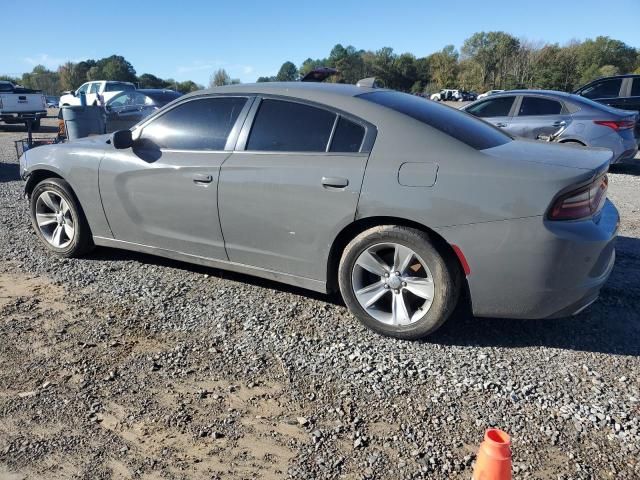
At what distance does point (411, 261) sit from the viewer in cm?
333

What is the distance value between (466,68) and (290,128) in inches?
3425

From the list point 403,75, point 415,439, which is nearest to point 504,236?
point 415,439

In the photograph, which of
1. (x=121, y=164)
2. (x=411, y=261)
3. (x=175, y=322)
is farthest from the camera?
(x=121, y=164)

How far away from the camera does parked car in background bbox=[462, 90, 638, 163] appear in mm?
8773

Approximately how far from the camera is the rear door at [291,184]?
346 cm

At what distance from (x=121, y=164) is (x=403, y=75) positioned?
94150 millimetres

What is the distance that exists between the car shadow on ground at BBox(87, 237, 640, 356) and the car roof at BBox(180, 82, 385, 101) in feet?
5.08

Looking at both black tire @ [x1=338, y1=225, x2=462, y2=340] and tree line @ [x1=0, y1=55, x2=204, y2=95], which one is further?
tree line @ [x1=0, y1=55, x2=204, y2=95]

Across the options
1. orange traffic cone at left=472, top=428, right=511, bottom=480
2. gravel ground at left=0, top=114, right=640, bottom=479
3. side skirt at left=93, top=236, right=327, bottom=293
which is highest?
orange traffic cone at left=472, top=428, right=511, bottom=480

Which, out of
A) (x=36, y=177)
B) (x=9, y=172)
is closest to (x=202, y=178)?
(x=36, y=177)

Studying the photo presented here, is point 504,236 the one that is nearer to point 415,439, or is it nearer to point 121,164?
point 415,439

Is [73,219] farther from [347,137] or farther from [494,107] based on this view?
[494,107]

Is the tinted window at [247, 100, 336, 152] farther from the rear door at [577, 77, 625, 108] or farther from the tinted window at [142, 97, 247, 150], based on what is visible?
the rear door at [577, 77, 625, 108]

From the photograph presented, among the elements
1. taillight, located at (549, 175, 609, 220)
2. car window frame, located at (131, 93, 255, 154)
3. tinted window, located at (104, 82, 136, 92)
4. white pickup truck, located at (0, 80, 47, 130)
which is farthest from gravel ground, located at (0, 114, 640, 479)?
tinted window, located at (104, 82, 136, 92)
